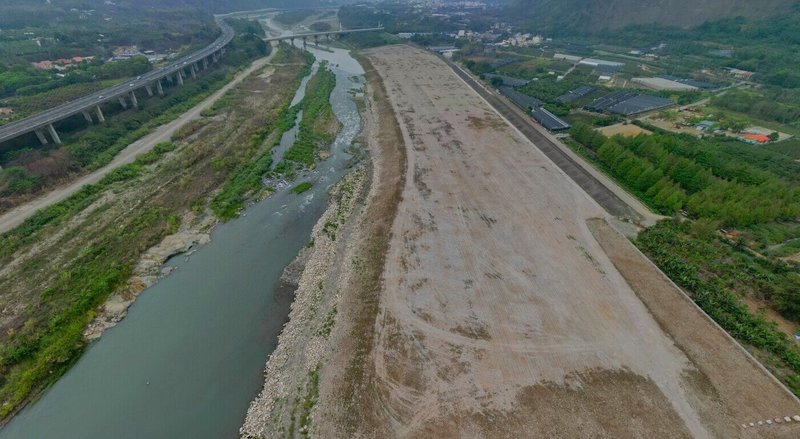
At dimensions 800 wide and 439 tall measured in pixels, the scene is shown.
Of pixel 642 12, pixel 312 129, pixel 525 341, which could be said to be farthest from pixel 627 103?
pixel 642 12

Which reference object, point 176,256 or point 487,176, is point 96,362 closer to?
point 176,256

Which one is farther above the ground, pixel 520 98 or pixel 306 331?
pixel 520 98

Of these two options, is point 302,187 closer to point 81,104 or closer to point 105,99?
point 105,99

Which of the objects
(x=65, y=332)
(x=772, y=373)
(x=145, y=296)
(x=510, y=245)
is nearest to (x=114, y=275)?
(x=145, y=296)

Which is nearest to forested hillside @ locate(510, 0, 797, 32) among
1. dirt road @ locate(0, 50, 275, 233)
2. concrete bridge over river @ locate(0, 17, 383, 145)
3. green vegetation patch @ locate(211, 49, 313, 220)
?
concrete bridge over river @ locate(0, 17, 383, 145)

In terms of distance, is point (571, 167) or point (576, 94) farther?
point (576, 94)

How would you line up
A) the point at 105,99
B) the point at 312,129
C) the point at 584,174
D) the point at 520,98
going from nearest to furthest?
1. the point at 584,174
2. the point at 105,99
3. the point at 312,129
4. the point at 520,98

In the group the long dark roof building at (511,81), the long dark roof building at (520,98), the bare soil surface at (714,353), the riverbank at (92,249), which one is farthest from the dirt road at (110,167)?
the long dark roof building at (511,81)
